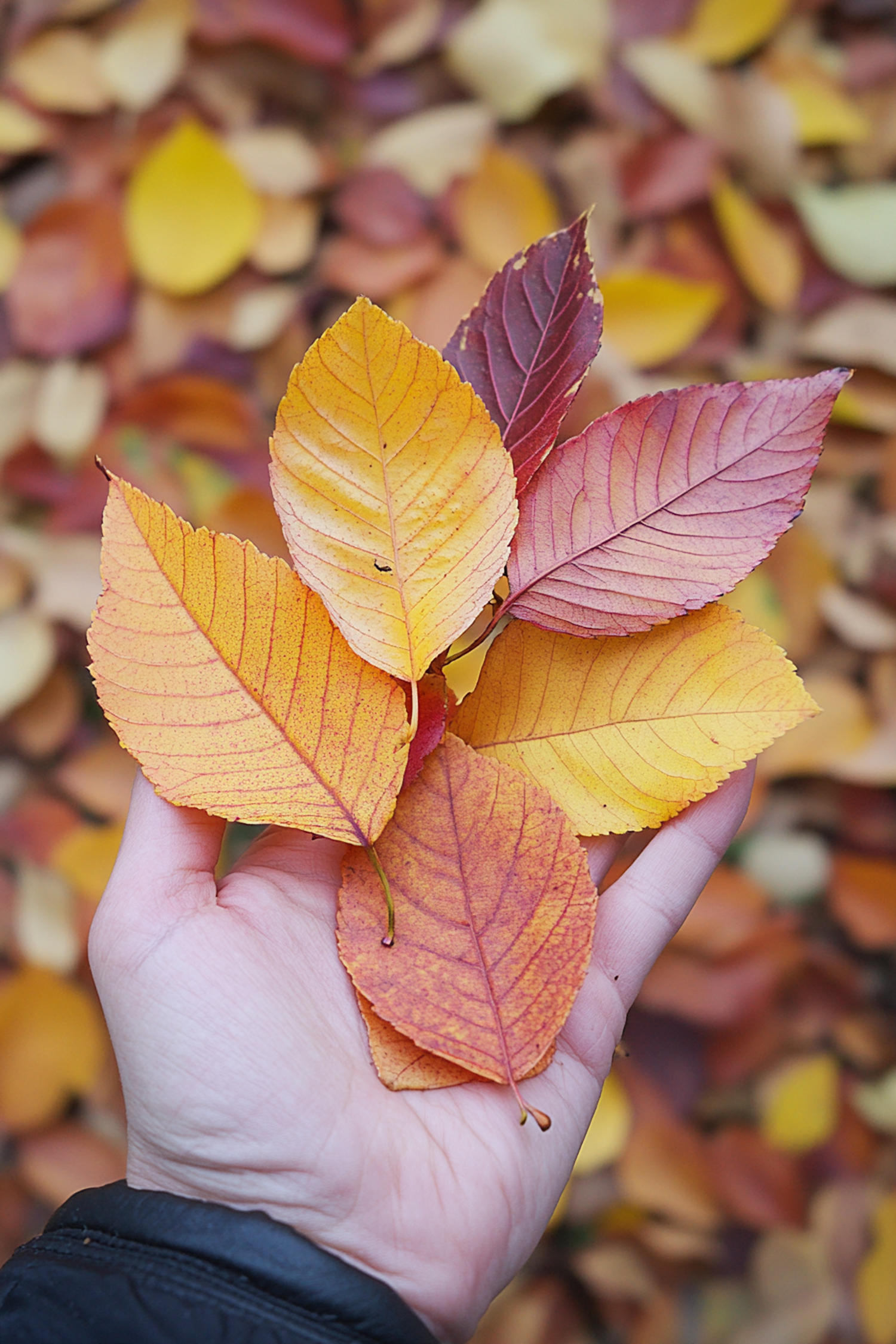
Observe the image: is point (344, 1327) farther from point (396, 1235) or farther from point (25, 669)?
point (25, 669)

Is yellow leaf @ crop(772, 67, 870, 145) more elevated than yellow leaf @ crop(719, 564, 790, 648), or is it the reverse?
yellow leaf @ crop(772, 67, 870, 145)

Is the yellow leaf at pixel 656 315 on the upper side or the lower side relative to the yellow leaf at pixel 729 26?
lower

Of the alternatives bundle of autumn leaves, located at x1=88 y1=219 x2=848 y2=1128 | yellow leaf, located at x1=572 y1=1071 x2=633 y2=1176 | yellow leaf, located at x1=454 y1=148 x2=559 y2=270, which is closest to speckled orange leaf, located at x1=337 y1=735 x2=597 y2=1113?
bundle of autumn leaves, located at x1=88 y1=219 x2=848 y2=1128

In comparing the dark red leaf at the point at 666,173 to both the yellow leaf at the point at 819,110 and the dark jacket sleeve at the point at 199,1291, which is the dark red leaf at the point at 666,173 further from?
the dark jacket sleeve at the point at 199,1291

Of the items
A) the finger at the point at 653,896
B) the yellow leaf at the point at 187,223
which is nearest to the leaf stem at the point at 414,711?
the finger at the point at 653,896

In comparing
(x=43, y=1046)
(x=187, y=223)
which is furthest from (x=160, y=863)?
(x=187, y=223)

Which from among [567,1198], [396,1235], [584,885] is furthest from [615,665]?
[567,1198]

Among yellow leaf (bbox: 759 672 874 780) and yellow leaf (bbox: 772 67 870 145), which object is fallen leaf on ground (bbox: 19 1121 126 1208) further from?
yellow leaf (bbox: 772 67 870 145)
